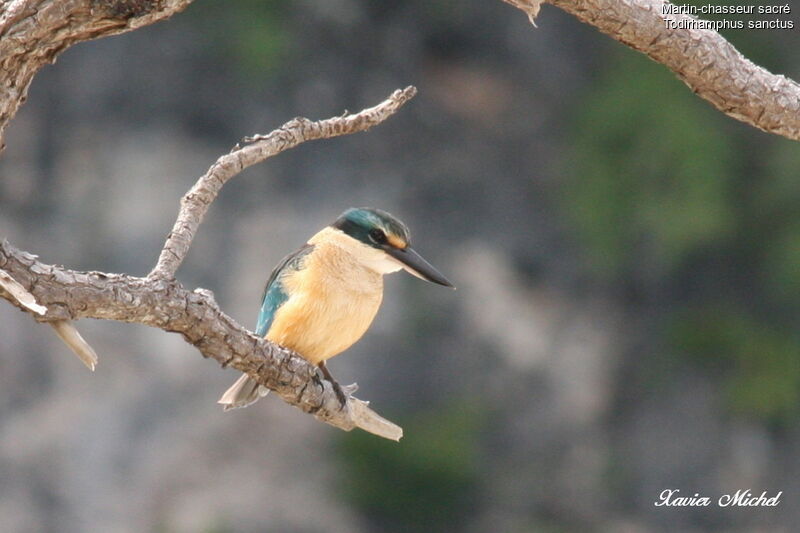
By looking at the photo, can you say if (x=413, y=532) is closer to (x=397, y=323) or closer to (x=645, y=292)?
(x=397, y=323)

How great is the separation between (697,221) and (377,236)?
21.5 ft

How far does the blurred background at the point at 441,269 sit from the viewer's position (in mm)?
8172

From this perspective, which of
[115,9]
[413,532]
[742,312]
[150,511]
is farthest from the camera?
[742,312]

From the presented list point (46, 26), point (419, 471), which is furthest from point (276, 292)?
point (419, 471)

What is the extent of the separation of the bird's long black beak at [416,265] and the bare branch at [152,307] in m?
0.56

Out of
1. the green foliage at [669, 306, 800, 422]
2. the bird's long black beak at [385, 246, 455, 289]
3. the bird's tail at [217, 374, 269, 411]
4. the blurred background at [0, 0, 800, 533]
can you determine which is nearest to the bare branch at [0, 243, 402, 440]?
the bird's tail at [217, 374, 269, 411]

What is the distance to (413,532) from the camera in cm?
853

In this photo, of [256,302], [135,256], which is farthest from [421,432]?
[135,256]

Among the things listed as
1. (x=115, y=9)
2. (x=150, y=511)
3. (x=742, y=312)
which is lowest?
(x=115, y=9)

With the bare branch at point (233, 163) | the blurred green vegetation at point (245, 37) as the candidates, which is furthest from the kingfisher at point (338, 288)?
the blurred green vegetation at point (245, 37)

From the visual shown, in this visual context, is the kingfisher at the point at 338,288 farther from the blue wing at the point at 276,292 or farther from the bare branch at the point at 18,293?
the bare branch at the point at 18,293

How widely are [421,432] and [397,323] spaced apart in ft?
2.39

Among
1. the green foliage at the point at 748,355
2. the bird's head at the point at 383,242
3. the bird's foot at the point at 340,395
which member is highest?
the green foliage at the point at 748,355
